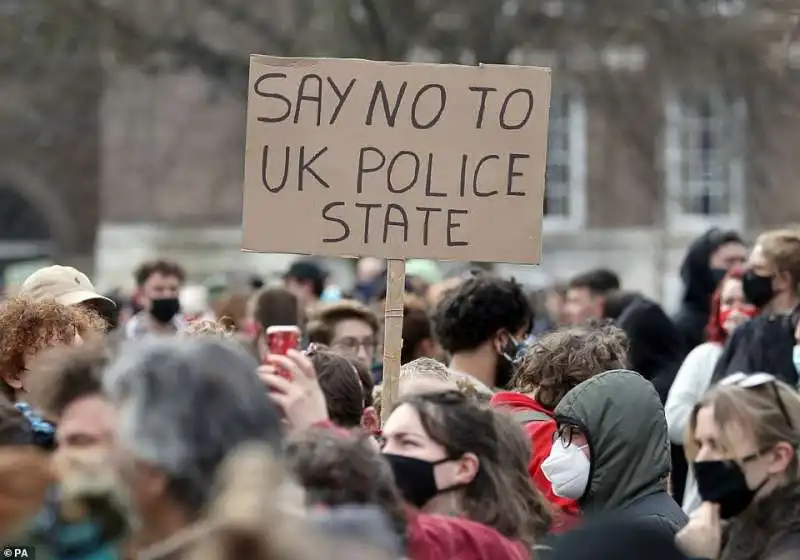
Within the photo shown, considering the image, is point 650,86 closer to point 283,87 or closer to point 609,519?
point 283,87

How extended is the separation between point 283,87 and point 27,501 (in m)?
2.53

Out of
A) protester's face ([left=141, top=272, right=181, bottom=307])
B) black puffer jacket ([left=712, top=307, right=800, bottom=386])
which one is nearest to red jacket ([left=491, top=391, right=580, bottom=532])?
black puffer jacket ([left=712, top=307, right=800, bottom=386])

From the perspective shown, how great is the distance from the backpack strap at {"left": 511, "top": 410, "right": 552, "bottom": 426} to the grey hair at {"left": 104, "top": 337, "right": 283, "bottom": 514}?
7.78ft

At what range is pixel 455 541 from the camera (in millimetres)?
3852

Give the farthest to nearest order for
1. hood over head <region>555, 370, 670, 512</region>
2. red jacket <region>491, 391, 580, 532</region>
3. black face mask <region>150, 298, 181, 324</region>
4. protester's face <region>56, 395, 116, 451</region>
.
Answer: black face mask <region>150, 298, 181, 324</region>, red jacket <region>491, 391, 580, 532</region>, hood over head <region>555, 370, 670, 512</region>, protester's face <region>56, 395, 116, 451</region>

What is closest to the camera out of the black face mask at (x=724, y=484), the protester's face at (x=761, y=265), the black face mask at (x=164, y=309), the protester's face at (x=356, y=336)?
the black face mask at (x=724, y=484)

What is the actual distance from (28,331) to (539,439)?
5.07ft

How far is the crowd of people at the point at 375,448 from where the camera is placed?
2.91 metres

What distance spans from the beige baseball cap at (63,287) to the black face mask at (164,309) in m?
2.61

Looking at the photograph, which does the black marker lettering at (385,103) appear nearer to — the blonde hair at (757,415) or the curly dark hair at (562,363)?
the curly dark hair at (562,363)

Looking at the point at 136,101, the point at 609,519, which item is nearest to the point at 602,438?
the point at 609,519

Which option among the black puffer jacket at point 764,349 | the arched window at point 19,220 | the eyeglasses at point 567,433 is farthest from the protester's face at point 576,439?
the arched window at point 19,220

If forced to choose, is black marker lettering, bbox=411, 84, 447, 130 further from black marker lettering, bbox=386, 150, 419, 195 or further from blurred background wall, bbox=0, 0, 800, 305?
blurred background wall, bbox=0, 0, 800, 305

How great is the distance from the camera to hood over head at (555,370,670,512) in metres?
4.98
